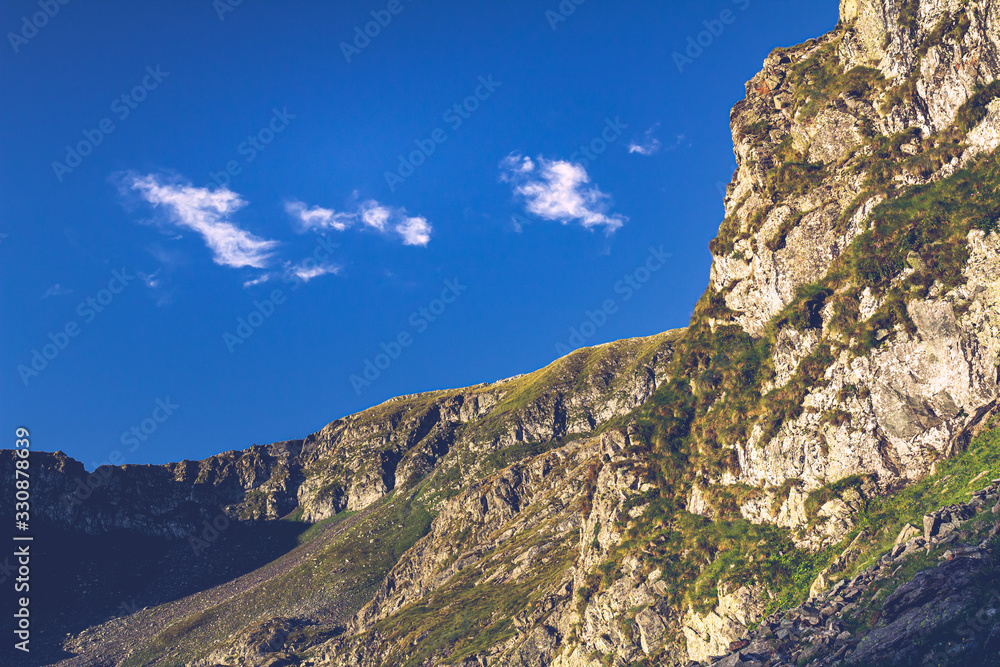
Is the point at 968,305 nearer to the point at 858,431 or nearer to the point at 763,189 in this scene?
the point at 858,431

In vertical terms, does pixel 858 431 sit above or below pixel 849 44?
below

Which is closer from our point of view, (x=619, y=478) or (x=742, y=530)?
(x=742, y=530)

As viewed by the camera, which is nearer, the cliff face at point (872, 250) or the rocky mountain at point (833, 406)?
the rocky mountain at point (833, 406)

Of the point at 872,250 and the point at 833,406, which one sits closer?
the point at 833,406

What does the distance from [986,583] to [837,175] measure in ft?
220

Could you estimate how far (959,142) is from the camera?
8550 centimetres

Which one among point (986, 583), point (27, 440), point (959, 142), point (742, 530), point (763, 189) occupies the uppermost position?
point (27, 440)

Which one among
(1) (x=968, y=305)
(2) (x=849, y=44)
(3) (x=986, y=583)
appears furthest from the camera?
(2) (x=849, y=44)

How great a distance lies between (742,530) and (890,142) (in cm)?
5280

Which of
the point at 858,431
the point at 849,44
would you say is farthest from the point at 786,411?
the point at 849,44

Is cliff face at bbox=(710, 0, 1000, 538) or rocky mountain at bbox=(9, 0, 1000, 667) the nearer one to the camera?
rocky mountain at bbox=(9, 0, 1000, 667)

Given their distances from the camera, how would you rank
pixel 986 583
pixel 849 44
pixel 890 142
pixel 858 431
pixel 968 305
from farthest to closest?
pixel 849 44 → pixel 890 142 → pixel 858 431 → pixel 968 305 → pixel 986 583

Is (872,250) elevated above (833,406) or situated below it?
above

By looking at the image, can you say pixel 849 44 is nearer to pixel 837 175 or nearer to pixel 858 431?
pixel 837 175
